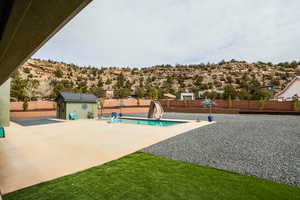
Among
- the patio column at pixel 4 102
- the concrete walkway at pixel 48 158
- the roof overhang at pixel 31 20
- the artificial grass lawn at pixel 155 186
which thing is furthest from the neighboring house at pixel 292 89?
the patio column at pixel 4 102

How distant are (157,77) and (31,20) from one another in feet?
182

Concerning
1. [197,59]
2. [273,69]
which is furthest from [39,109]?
[273,69]

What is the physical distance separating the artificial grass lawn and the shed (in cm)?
1449

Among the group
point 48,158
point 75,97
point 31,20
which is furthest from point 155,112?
point 31,20

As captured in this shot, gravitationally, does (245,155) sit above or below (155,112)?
below

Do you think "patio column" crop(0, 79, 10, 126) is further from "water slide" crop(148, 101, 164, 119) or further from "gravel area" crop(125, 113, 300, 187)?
"water slide" crop(148, 101, 164, 119)

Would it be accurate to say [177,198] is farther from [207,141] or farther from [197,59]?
[197,59]

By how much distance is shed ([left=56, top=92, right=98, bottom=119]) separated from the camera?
55.0 feet

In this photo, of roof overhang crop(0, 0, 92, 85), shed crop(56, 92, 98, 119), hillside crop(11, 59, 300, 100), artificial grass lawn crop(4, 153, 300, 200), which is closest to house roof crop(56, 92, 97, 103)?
shed crop(56, 92, 98, 119)

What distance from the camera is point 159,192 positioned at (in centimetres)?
312

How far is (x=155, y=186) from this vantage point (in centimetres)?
334

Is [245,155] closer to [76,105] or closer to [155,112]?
[155,112]

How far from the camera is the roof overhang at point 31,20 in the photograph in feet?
3.75

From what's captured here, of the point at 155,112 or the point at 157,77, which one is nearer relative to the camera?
the point at 155,112
